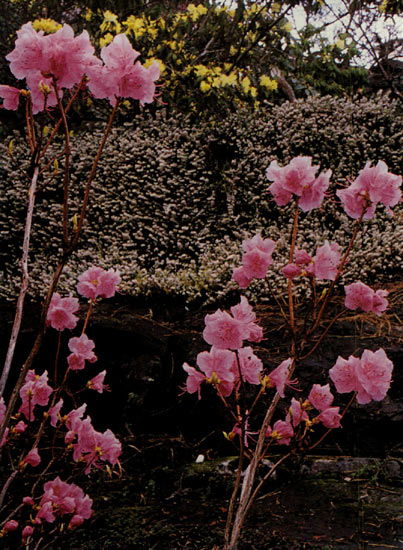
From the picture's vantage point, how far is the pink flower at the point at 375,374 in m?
1.32

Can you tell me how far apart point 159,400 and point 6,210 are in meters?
2.57

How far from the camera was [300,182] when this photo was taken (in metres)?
1.33

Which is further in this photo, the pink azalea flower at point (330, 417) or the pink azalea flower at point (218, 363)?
the pink azalea flower at point (330, 417)

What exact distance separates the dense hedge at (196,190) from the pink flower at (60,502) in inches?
91.0

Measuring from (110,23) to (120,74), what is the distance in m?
5.07

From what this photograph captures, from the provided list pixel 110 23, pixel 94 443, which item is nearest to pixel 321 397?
pixel 94 443

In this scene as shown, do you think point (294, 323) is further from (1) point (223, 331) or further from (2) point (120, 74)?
(2) point (120, 74)

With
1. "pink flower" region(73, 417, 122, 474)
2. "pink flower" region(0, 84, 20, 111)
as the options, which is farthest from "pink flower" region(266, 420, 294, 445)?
"pink flower" region(0, 84, 20, 111)

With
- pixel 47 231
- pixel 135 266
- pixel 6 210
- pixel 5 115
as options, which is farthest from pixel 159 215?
pixel 5 115

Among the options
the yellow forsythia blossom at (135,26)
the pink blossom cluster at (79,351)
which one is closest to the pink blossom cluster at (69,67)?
the pink blossom cluster at (79,351)

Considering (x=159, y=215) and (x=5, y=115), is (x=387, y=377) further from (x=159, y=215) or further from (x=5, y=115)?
(x=5, y=115)

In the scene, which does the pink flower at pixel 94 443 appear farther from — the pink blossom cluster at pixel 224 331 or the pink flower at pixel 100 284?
the pink blossom cluster at pixel 224 331

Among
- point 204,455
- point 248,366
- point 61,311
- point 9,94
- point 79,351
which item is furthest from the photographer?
point 204,455

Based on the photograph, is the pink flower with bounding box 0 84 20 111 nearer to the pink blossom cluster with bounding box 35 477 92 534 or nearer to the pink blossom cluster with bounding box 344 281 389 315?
the pink blossom cluster with bounding box 344 281 389 315
